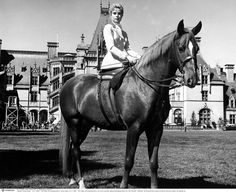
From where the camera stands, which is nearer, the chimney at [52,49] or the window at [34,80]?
the window at [34,80]

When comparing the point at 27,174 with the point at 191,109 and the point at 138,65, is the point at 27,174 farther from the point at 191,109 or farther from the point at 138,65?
the point at 191,109

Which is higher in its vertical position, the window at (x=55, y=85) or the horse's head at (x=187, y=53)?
the window at (x=55, y=85)

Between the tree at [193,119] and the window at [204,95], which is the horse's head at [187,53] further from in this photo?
the window at [204,95]

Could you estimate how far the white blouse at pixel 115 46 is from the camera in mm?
5688

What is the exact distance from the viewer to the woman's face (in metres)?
5.87

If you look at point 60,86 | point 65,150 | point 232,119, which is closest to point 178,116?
point 232,119

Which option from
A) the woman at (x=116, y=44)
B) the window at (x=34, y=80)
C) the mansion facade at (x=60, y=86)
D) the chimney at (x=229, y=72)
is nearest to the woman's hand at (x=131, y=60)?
the woman at (x=116, y=44)

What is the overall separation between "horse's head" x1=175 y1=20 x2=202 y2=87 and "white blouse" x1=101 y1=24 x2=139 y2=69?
3.42 ft

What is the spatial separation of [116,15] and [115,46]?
0.54m

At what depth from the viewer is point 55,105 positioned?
57.2 m

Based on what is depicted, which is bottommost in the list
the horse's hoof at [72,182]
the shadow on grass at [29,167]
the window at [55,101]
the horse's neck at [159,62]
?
the shadow on grass at [29,167]

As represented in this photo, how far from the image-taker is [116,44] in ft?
19.4

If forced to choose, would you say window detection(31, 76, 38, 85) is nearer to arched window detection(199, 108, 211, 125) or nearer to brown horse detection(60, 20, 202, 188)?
arched window detection(199, 108, 211, 125)

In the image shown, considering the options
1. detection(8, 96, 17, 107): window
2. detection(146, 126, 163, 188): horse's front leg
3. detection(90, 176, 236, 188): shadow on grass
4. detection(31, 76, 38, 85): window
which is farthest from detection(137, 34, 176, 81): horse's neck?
detection(31, 76, 38, 85): window
